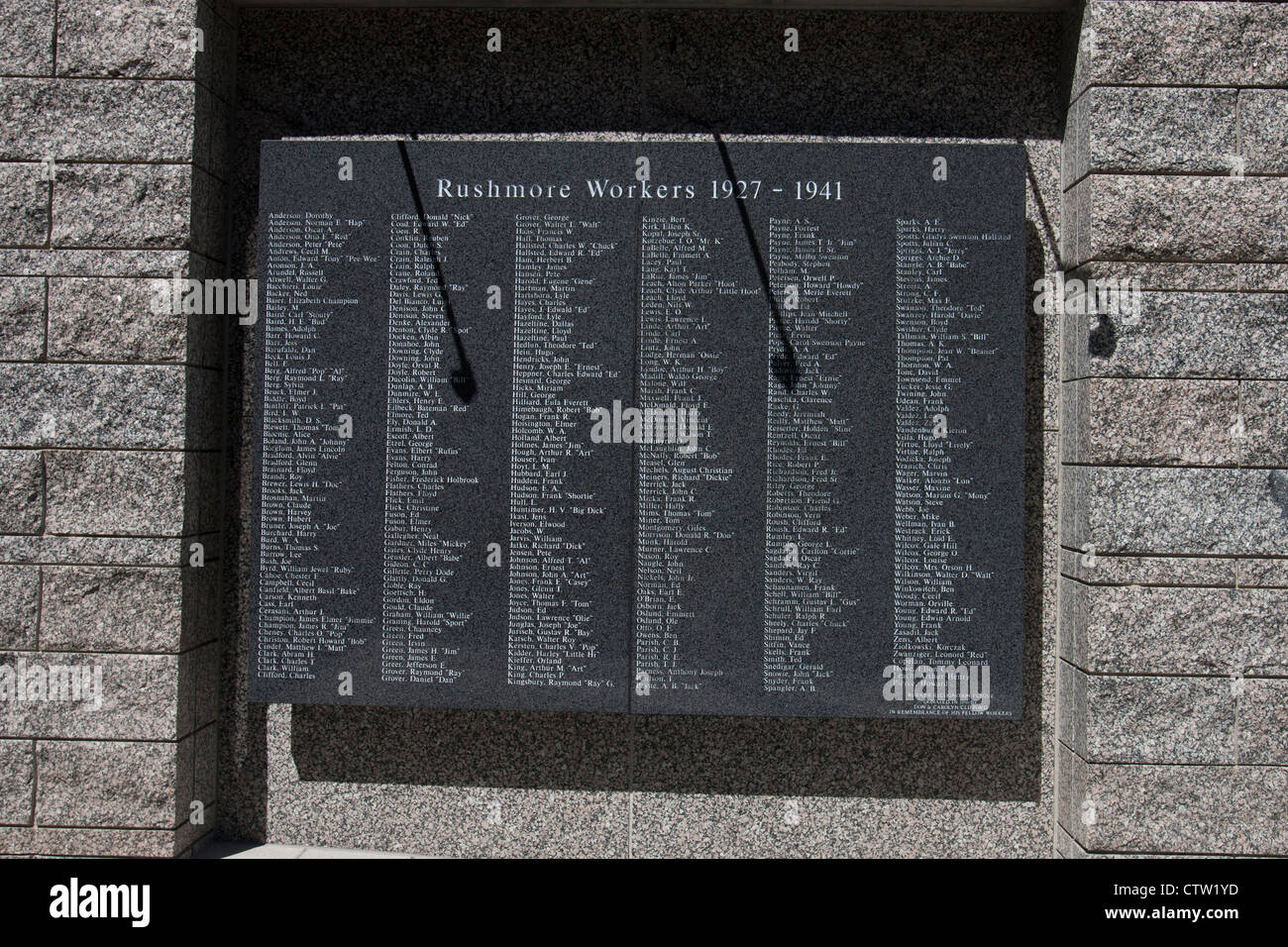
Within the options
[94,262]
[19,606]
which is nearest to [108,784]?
[19,606]

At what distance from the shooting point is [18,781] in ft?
12.6

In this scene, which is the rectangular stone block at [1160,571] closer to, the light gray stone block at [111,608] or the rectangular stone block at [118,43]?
the light gray stone block at [111,608]

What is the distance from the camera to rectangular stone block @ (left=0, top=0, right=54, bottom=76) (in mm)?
3916

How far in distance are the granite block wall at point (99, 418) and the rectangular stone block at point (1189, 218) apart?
393cm

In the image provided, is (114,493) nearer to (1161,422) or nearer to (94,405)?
(94,405)

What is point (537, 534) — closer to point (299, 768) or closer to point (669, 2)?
point (299, 768)

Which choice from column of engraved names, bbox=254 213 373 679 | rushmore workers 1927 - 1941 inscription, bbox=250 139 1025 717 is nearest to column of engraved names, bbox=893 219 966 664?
rushmore workers 1927 - 1941 inscription, bbox=250 139 1025 717

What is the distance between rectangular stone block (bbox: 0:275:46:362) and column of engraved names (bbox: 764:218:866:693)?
319cm

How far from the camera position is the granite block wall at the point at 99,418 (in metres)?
3.84

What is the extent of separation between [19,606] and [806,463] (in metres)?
3.46

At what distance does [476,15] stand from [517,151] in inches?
31.3

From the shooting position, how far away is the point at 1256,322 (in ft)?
12.1

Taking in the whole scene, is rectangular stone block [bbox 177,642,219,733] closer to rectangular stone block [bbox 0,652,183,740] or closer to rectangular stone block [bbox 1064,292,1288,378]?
rectangular stone block [bbox 0,652,183,740]

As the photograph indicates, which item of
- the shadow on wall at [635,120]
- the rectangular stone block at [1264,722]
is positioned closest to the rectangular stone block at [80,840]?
the shadow on wall at [635,120]
